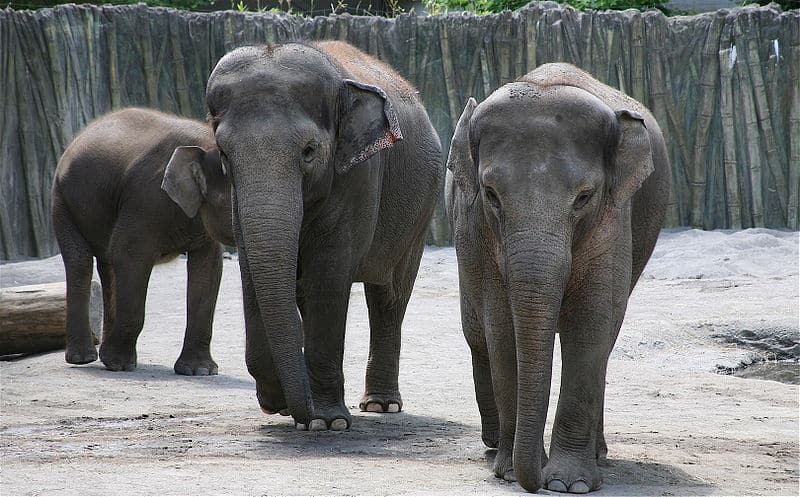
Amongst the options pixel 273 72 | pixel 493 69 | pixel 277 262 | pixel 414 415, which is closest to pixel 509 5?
pixel 493 69

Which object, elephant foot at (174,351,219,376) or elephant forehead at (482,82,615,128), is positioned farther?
elephant foot at (174,351,219,376)

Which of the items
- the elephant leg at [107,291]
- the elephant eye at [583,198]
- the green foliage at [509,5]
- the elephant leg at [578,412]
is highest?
the elephant eye at [583,198]

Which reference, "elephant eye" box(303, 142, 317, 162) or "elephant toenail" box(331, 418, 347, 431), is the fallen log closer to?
"elephant toenail" box(331, 418, 347, 431)

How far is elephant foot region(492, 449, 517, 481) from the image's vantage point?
4.58 metres

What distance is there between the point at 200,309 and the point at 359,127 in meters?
2.55

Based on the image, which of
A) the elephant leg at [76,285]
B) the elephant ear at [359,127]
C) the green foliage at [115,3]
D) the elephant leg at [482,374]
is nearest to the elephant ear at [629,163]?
the elephant leg at [482,374]

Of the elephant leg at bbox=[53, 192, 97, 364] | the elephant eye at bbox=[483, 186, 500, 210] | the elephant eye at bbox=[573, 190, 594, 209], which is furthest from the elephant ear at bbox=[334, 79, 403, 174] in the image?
the elephant leg at bbox=[53, 192, 97, 364]

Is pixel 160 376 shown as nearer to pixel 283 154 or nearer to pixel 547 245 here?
pixel 283 154

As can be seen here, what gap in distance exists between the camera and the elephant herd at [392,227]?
A: 4.16 metres

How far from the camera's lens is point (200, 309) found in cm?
791

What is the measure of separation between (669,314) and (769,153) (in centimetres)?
350

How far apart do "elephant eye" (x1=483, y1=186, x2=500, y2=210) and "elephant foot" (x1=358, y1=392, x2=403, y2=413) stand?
8.51 feet

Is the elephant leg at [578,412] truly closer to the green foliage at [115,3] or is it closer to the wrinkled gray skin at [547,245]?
the wrinkled gray skin at [547,245]

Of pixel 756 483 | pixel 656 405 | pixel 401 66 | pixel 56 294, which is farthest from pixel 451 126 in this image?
pixel 756 483
